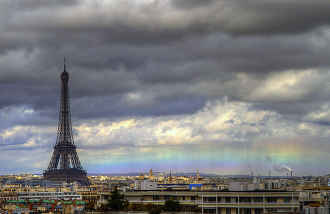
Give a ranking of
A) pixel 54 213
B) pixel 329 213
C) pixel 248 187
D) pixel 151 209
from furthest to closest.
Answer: pixel 54 213 → pixel 248 187 → pixel 151 209 → pixel 329 213

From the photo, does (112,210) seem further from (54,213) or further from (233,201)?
(54,213)

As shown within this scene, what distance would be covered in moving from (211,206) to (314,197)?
49490 mm

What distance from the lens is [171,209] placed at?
109 meters

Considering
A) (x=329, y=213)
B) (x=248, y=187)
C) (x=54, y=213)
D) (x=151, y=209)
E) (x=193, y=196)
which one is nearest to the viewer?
(x=329, y=213)

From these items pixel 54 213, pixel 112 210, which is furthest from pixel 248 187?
pixel 54 213

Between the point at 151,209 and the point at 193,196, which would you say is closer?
the point at 151,209

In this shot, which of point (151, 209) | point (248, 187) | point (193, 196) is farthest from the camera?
point (193, 196)

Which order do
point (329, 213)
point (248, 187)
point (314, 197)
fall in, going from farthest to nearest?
1. point (314, 197)
2. point (248, 187)
3. point (329, 213)

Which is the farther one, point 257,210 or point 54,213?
point 54,213

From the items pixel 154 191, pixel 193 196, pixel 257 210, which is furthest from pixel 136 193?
pixel 257 210

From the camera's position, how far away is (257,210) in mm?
108250

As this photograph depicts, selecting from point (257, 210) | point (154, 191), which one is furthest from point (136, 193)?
point (257, 210)

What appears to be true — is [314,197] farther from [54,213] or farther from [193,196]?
[54,213]

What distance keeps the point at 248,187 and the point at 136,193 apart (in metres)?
27.9
